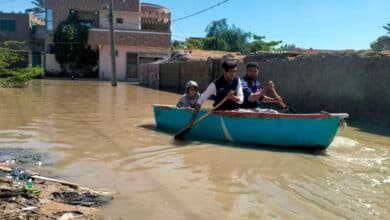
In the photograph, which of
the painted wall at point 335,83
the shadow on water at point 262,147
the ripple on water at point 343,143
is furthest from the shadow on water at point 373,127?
the shadow on water at point 262,147

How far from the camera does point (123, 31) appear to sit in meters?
43.3

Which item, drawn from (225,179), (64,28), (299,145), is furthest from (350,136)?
(64,28)

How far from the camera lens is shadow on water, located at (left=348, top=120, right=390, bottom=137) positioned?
35.2 feet

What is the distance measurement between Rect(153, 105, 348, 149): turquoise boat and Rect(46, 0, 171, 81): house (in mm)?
34169

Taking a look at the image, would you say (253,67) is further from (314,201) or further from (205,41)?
(205,41)

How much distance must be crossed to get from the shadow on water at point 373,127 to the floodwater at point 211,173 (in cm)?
12

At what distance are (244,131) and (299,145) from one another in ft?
3.41

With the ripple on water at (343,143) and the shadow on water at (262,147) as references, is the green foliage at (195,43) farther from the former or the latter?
the shadow on water at (262,147)

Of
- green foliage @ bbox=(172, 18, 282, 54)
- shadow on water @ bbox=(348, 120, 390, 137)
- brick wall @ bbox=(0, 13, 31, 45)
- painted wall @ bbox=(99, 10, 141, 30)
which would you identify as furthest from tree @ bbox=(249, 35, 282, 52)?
shadow on water @ bbox=(348, 120, 390, 137)

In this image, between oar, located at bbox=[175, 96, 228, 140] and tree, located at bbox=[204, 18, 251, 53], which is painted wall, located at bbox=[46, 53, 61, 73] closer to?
tree, located at bbox=[204, 18, 251, 53]

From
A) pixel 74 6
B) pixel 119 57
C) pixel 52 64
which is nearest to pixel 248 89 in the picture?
pixel 119 57

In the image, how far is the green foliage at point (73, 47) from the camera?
144 feet

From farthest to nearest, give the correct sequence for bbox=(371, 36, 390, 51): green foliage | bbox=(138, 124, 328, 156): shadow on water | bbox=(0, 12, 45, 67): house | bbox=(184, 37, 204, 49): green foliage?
bbox=(184, 37, 204, 49): green foliage
bbox=(0, 12, 45, 67): house
bbox=(371, 36, 390, 51): green foliage
bbox=(138, 124, 328, 156): shadow on water

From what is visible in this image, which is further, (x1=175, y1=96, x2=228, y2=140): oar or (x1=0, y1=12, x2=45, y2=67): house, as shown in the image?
(x1=0, y1=12, x2=45, y2=67): house
